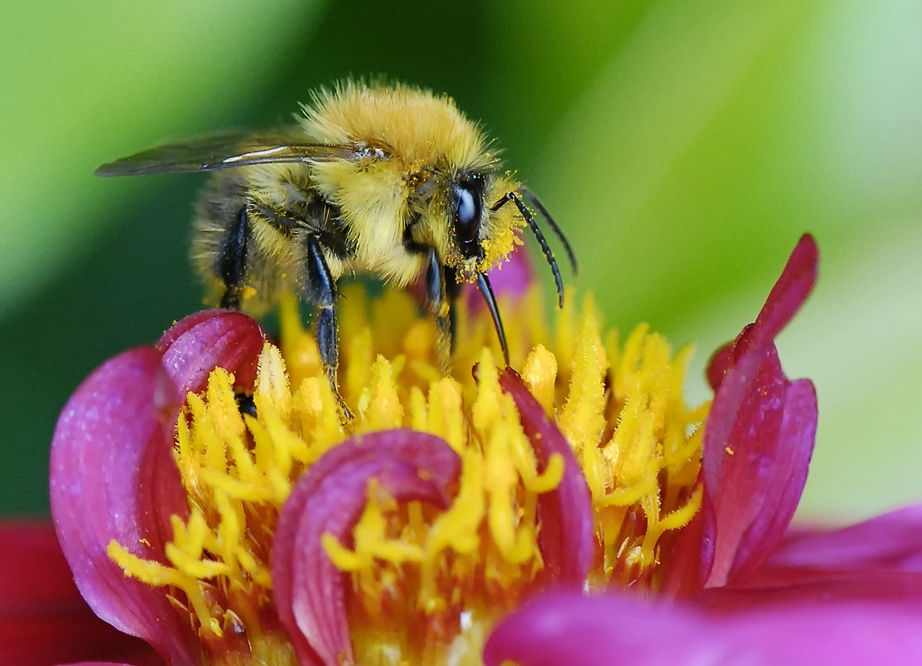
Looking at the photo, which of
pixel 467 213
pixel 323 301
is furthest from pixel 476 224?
pixel 323 301

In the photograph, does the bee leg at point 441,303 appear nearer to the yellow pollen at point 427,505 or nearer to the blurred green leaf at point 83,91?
the yellow pollen at point 427,505

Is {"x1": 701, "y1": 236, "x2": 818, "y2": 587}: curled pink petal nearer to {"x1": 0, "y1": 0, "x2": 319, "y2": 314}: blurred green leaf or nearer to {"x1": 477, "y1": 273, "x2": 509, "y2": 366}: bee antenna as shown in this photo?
{"x1": 477, "y1": 273, "x2": 509, "y2": 366}: bee antenna

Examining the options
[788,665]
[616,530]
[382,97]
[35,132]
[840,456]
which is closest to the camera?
[788,665]

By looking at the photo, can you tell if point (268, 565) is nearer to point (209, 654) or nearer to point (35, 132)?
point (209, 654)

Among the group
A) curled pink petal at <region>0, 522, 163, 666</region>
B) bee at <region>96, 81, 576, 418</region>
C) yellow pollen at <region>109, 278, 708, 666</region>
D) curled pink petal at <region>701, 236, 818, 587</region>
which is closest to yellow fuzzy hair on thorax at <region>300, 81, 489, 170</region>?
bee at <region>96, 81, 576, 418</region>

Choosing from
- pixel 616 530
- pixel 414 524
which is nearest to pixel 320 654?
pixel 414 524

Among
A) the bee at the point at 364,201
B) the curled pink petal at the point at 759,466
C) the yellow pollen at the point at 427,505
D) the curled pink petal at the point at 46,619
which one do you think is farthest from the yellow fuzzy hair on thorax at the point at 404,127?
the curled pink petal at the point at 46,619
